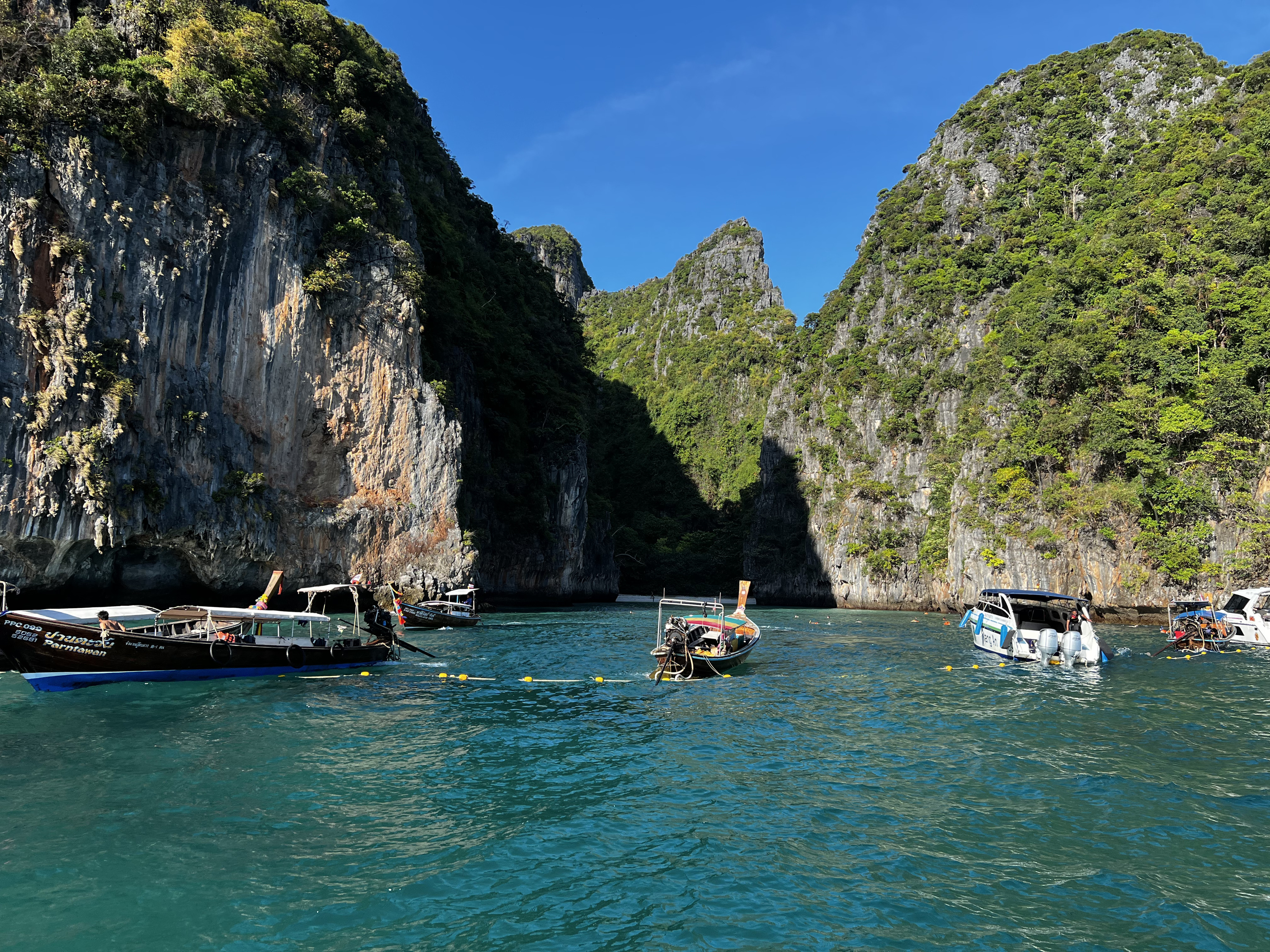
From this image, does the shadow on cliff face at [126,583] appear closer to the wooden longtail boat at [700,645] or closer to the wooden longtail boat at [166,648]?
the wooden longtail boat at [166,648]

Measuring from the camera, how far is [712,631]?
23.3 m

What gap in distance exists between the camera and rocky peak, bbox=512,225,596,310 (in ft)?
416

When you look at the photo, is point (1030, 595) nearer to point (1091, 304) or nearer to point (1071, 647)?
point (1071, 647)

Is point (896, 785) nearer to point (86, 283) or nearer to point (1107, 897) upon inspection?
point (1107, 897)

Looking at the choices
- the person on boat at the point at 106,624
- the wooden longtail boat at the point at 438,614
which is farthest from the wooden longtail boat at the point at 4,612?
the wooden longtail boat at the point at 438,614

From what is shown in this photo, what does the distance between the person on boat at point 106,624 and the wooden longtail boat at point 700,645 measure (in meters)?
14.2

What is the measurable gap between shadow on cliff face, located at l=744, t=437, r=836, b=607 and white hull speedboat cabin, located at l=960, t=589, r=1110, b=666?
35785mm

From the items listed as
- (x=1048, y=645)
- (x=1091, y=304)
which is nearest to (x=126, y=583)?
(x=1048, y=645)

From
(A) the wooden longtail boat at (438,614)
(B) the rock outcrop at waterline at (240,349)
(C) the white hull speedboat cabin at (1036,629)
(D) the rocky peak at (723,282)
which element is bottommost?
→ (A) the wooden longtail boat at (438,614)

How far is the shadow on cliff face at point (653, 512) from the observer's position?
78312 millimetres

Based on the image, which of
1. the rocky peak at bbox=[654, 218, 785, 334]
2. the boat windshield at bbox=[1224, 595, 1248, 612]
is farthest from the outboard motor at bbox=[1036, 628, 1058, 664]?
the rocky peak at bbox=[654, 218, 785, 334]

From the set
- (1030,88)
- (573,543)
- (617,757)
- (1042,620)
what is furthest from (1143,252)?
(617,757)

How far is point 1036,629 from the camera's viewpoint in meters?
26.6

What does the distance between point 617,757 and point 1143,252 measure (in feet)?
161
